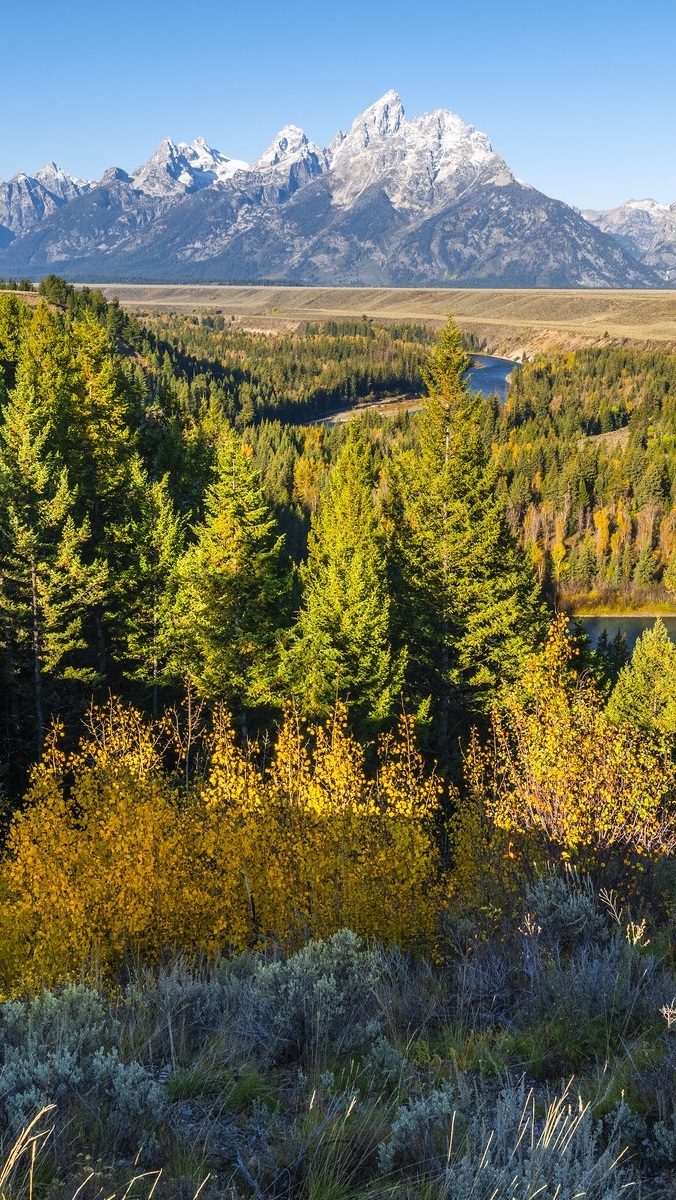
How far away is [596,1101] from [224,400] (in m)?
165

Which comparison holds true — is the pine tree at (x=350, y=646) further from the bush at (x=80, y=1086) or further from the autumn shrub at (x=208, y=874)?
the bush at (x=80, y=1086)

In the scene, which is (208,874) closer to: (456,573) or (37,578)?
(37,578)

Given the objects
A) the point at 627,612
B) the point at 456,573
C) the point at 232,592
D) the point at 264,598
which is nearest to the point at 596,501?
the point at 627,612

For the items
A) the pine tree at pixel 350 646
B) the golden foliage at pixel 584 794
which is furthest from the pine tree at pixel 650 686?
the golden foliage at pixel 584 794

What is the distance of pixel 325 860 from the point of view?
13.2 metres

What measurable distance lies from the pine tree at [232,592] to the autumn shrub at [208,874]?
10175 millimetres

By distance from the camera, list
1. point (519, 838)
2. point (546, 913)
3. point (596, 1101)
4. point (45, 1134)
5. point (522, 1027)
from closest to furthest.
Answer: point (45, 1134)
point (596, 1101)
point (522, 1027)
point (546, 913)
point (519, 838)

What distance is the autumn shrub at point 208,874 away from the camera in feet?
39.4

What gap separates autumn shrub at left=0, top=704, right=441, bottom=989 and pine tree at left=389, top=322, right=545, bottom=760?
12413 mm

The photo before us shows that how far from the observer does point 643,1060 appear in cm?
602

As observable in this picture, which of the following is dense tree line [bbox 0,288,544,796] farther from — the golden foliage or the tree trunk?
the golden foliage

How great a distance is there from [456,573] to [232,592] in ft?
28.7

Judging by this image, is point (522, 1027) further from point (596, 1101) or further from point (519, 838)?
point (519, 838)

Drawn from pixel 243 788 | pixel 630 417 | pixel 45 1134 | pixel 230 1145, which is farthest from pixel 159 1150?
pixel 630 417
